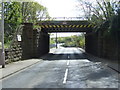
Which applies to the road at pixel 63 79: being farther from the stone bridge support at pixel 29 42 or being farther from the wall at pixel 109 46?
the stone bridge support at pixel 29 42

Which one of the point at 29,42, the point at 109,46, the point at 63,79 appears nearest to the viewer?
the point at 63,79

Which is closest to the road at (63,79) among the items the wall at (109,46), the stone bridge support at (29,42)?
the wall at (109,46)

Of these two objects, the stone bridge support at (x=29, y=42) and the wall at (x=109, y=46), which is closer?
the wall at (x=109, y=46)

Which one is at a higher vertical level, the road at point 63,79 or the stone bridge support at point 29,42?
the stone bridge support at point 29,42

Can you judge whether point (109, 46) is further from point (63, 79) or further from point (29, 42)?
point (63, 79)

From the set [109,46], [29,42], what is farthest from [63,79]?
[29,42]

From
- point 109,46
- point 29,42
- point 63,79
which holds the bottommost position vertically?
point 63,79

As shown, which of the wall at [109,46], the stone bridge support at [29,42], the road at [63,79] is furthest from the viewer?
the stone bridge support at [29,42]

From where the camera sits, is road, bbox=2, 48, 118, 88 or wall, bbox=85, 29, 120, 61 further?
wall, bbox=85, 29, 120, 61

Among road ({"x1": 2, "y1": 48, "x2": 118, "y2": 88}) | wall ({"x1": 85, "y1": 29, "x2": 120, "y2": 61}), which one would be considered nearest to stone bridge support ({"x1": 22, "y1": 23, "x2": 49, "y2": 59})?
wall ({"x1": 85, "y1": 29, "x2": 120, "y2": 61})

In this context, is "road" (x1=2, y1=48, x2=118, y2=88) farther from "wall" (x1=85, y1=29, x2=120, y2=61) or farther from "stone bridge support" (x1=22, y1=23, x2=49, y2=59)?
"stone bridge support" (x1=22, y1=23, x2=49, y2=59)

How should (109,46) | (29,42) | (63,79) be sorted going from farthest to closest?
(29,42), (109,46), (63,79)

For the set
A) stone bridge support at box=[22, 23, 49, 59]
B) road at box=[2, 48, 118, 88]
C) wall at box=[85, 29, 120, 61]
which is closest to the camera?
road at box=[2, 48, 118, 88]

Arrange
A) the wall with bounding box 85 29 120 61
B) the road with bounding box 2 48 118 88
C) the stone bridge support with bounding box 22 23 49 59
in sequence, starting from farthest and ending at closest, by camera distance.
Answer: the stone bridge support with bounding box 22 23 49 59 < the wall with bounding box 85 29 120 61 < the road with bounding box 2 48 118 88
